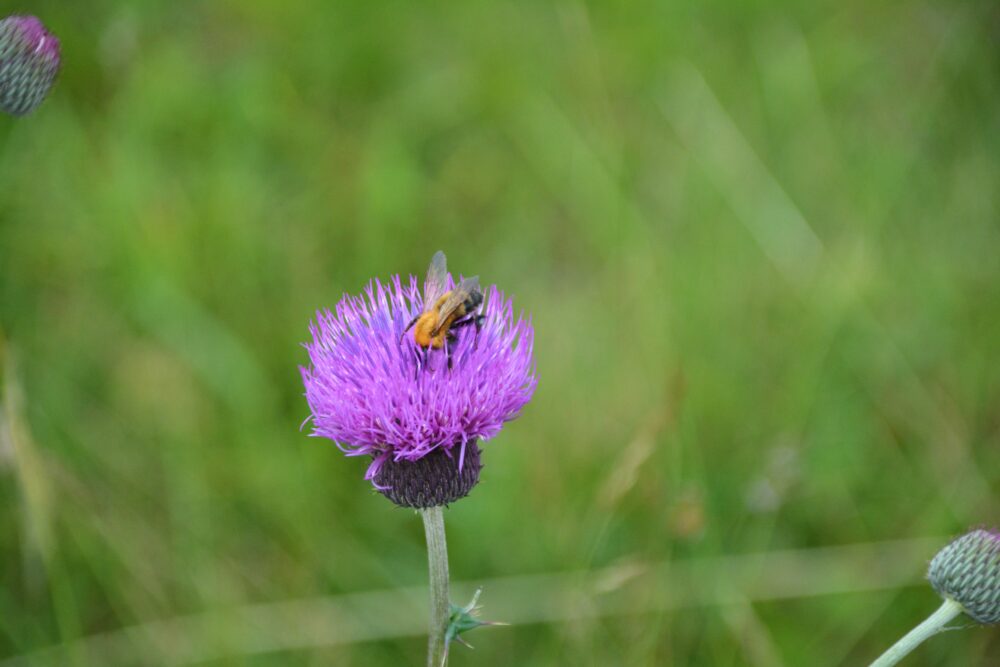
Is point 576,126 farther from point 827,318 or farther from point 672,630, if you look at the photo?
point 672,630

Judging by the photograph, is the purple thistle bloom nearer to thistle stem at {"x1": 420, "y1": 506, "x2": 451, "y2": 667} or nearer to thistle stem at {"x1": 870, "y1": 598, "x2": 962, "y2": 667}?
thistle stem at {"x1": 420, "y1": 506, "x2": 451, "y2": 667}

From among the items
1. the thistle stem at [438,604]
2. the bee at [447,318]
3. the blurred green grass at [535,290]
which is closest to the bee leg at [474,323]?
the bee at [447,318]

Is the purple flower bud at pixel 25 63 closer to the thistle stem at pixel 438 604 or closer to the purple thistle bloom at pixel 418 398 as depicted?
the purple thistle bloom at pixel 418 398

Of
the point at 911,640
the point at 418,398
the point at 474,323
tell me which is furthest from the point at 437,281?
the point at 911,640

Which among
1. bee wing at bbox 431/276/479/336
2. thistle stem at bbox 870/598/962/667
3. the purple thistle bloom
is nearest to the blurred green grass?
the purple thistle bloom

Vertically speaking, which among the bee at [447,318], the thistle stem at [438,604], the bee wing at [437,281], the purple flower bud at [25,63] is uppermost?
the purple flower bud at [25,63]

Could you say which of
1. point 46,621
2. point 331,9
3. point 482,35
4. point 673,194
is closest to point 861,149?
point 673,194
